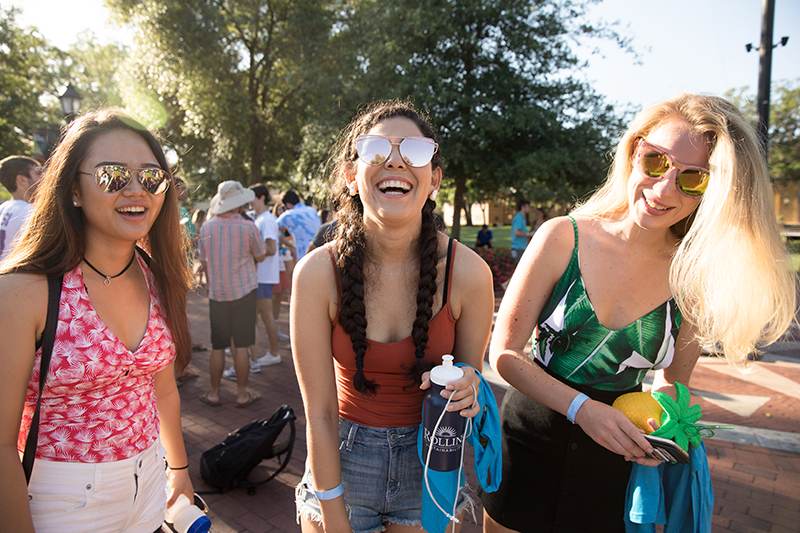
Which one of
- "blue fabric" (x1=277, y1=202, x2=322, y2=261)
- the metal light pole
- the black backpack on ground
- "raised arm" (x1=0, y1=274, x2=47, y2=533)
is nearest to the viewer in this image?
"raised arm" (x1=0, y1=274, x2=47, y2=533)

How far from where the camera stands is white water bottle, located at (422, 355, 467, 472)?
1.45 m

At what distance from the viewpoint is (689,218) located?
1896 millimetres

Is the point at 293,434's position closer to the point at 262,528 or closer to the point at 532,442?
the point at 262,528

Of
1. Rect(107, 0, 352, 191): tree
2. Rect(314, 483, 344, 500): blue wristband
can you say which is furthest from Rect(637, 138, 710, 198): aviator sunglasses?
Rect(107, 0, 352, 191): tree

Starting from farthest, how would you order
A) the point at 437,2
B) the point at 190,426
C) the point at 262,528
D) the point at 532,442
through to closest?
the point at 437,2
the point at 190,426
the point at 262,528
the point at 532,442

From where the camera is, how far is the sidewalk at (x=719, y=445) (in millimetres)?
3066

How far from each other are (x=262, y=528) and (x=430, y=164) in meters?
2.59

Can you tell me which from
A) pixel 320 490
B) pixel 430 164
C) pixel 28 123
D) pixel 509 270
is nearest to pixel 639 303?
pixel 430 164

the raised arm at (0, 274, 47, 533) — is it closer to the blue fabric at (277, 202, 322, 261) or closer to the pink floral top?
the pink floral top

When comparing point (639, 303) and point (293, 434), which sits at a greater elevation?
point (639, 303)

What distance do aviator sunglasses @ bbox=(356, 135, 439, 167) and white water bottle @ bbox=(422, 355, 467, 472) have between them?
71cm

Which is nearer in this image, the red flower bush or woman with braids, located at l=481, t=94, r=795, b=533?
woman with braids, located at l=481, t=94, r=795, b=533

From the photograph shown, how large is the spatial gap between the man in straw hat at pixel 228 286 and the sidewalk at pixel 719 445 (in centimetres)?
37

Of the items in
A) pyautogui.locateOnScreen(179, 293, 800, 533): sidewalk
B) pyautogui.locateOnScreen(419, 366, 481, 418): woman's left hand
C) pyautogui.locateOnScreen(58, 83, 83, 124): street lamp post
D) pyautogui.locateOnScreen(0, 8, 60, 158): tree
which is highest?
pyautogui.locateOnScreen(0, 8, 60, 158): tree
